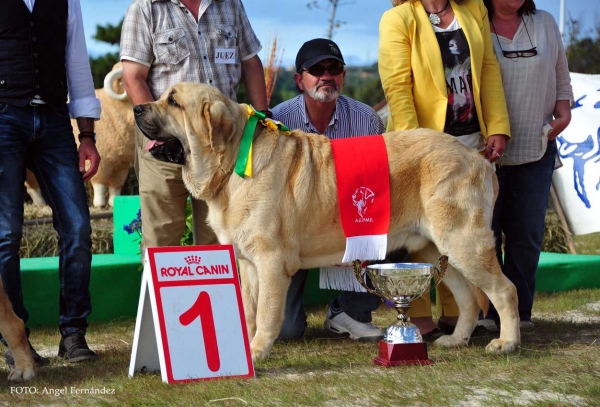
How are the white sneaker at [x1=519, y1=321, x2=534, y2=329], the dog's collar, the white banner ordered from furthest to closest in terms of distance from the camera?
the white banner, the white sneaker at [x1=519, y1=321, x2=534, y2=329], the dog's collar

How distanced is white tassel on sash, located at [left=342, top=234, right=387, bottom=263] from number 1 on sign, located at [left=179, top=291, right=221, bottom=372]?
37.6 inches

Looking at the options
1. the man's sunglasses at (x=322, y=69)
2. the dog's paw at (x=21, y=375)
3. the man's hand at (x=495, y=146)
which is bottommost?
the dog's paw at (x=21, y=375)

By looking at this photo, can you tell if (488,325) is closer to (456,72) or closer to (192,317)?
(456,72)

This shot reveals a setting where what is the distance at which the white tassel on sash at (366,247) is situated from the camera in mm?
4273

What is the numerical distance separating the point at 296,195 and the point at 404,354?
3.31ft

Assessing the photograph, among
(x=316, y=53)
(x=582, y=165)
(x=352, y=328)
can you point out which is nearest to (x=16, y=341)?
(x=352, y=328)

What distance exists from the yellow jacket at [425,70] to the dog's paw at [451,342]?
1232mm

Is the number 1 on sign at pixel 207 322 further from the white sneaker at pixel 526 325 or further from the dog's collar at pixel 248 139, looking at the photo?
the white sneaker at pixel 526 325

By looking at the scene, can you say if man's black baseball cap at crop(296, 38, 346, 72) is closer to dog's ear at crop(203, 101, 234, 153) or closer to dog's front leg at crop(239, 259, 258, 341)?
dog's ear at crop(203, 101, 234, 153)

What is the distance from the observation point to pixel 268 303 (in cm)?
407

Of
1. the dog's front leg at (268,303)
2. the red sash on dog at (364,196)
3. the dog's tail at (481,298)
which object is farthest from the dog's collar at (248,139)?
the dog's tail at (481,298)

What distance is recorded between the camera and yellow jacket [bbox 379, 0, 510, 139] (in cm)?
465

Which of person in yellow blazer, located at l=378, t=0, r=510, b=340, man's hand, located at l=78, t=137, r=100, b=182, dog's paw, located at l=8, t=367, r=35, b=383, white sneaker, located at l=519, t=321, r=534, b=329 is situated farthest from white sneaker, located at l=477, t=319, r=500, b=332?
dog's paw, located at l=8, t=367, r=35, b=383

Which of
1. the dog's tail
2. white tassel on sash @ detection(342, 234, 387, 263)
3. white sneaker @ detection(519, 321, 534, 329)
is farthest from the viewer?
white sneaker @ detection(519, 321, 534, 329)
